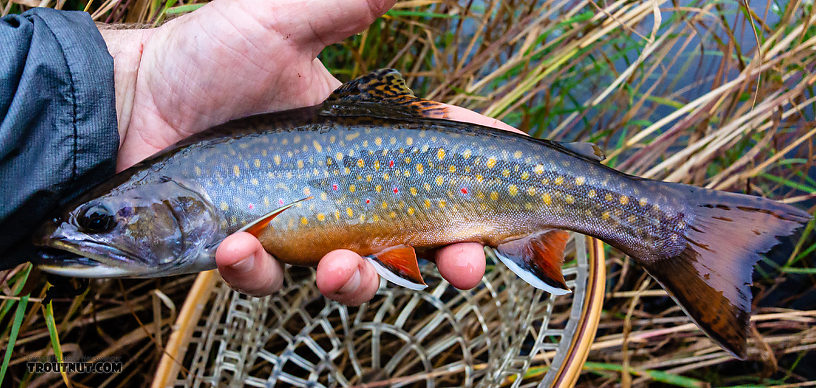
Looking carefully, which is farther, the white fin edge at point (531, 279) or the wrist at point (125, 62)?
the wrist at point (125, 62)

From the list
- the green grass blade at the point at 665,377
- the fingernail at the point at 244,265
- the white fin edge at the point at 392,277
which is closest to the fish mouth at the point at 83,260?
the fingernail at the point at 244,265

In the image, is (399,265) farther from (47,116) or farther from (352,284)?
(47,116)

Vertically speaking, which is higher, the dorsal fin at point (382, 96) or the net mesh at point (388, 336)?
the dorsal fin at point (382, 96)

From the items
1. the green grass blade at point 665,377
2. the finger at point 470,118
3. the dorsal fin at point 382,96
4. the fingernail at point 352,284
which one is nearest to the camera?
the fingernail at point 352,284

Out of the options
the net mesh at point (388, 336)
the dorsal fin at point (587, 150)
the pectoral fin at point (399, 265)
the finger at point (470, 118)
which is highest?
the dorsal fin at point (587, 150)

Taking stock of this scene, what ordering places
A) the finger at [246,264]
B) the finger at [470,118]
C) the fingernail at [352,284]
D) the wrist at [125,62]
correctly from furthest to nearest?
1. the finger at [470,118]
2. the wrist at [125,62]
3. the fingernail at [352,284]
4. the finger at [246,264]

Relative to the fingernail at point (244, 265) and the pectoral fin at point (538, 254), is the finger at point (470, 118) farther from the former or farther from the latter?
the fingernail at point (244, 265)

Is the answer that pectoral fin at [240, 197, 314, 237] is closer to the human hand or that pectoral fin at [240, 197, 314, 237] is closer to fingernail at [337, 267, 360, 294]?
the human hand

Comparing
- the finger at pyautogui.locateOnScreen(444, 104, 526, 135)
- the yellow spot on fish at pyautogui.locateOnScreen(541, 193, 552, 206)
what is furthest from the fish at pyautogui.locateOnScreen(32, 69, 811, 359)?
the finger at pyautogui.locateOnScreen(444, 104, 526, 135)
